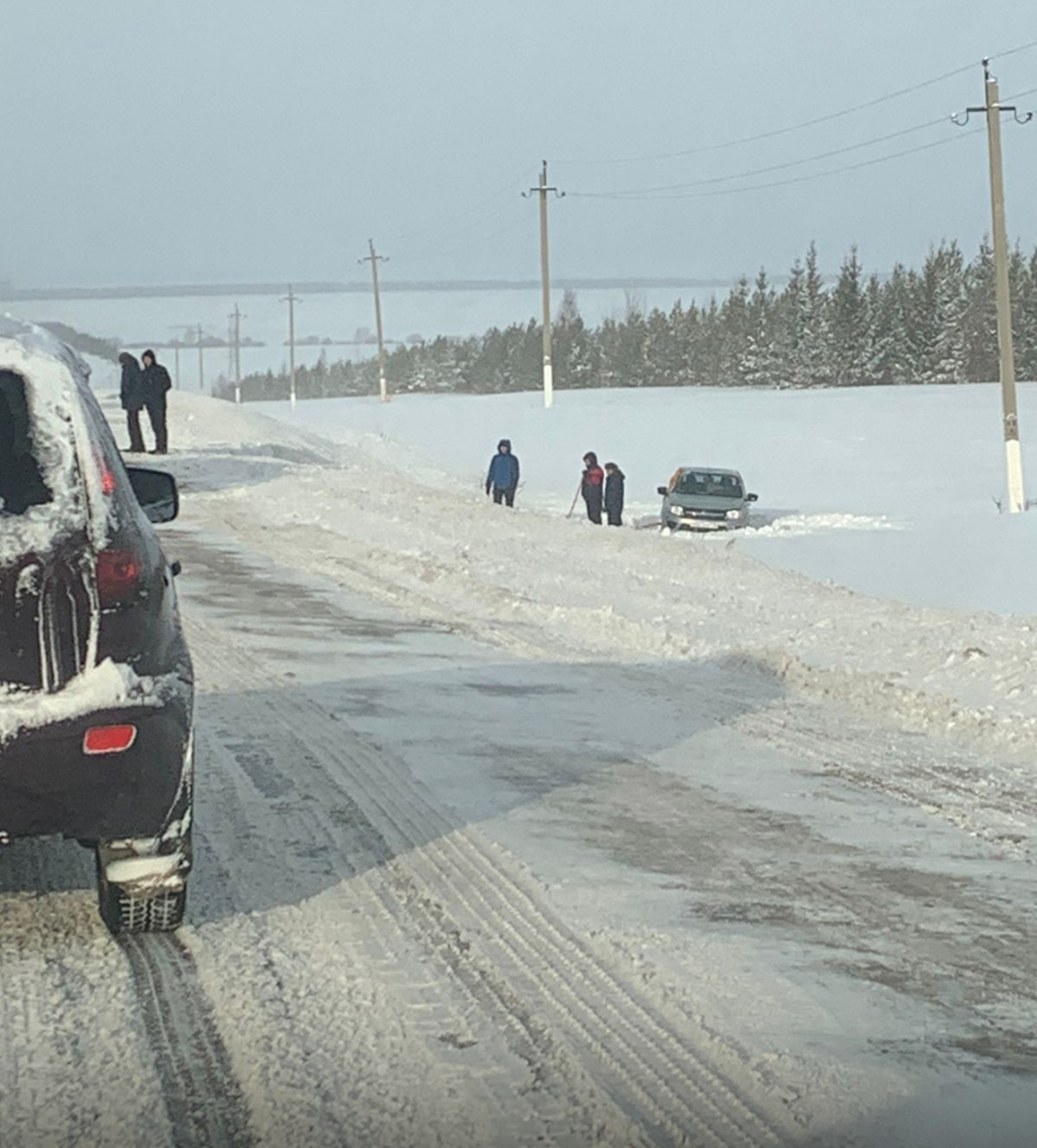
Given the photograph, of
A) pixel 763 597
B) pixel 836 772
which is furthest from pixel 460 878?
pixel 763 597

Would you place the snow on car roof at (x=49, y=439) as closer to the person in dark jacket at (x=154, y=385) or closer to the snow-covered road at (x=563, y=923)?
the snow-covered road at (x=563, y=923)

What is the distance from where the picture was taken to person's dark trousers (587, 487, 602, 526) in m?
29.1

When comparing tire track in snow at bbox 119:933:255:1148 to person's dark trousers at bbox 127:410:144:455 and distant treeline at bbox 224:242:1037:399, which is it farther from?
distant treeline at bbox 224:242:1037:399

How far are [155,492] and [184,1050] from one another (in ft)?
7.04

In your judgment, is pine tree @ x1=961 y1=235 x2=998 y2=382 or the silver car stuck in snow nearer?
the silver car stuck in snow

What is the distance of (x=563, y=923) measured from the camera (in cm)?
577

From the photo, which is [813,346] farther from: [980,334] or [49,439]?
[49,439]

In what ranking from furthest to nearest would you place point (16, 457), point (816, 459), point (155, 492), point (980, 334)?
point (980, 334) < point (816, 459) < point (155, 492) < point (16, 457)

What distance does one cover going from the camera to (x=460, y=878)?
6324 millimetres

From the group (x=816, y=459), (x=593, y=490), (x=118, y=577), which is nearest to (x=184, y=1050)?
(x=118, y=577)

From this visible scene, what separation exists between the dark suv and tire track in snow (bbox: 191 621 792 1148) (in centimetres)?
106

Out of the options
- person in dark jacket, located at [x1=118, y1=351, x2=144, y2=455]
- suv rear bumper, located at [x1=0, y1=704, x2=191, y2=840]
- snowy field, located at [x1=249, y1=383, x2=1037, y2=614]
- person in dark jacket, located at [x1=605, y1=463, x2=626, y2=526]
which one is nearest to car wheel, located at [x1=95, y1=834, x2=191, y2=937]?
suv rear bumper, located at [x1=0, y1=704, x2=191, y2=840]

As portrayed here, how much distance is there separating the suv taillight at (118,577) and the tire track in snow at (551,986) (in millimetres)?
1487

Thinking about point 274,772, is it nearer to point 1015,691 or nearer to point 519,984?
point 519,984
